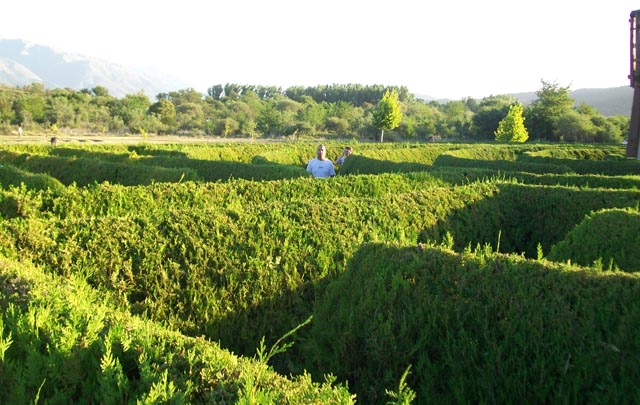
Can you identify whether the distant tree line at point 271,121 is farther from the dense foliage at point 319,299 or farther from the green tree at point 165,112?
the dense foliage at point 319,299

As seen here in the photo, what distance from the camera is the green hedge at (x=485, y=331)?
3.18m

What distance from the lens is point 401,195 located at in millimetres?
7859

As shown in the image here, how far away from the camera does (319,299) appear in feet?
18.2

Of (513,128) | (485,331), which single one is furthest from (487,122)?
(485,331)

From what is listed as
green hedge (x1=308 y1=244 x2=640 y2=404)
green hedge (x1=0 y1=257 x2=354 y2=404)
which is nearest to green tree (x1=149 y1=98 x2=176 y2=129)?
green hedge (x1=308 y1=244 x2=640 y2=404)

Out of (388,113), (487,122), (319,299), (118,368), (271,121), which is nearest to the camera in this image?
(118,368)

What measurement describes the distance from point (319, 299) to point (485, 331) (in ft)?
7.70

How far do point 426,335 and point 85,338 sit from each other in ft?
7.91

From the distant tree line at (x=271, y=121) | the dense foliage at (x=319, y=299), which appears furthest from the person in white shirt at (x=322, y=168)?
the distant tree line at (x=271, y=121)

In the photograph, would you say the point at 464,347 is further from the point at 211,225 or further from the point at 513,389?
the point at 211,225

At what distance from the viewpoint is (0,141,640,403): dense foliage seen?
8.27 feet

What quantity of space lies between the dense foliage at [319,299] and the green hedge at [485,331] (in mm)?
11

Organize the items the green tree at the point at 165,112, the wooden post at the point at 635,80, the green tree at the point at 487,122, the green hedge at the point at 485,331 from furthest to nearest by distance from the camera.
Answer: the green tree at the point at 165,112 < the green tree at the point at 487,122 < the wooden post at the point at 635,80 < the green hedge at the point at 485,331

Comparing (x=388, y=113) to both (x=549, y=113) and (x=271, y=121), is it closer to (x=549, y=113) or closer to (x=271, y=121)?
(x=549, y=113)
